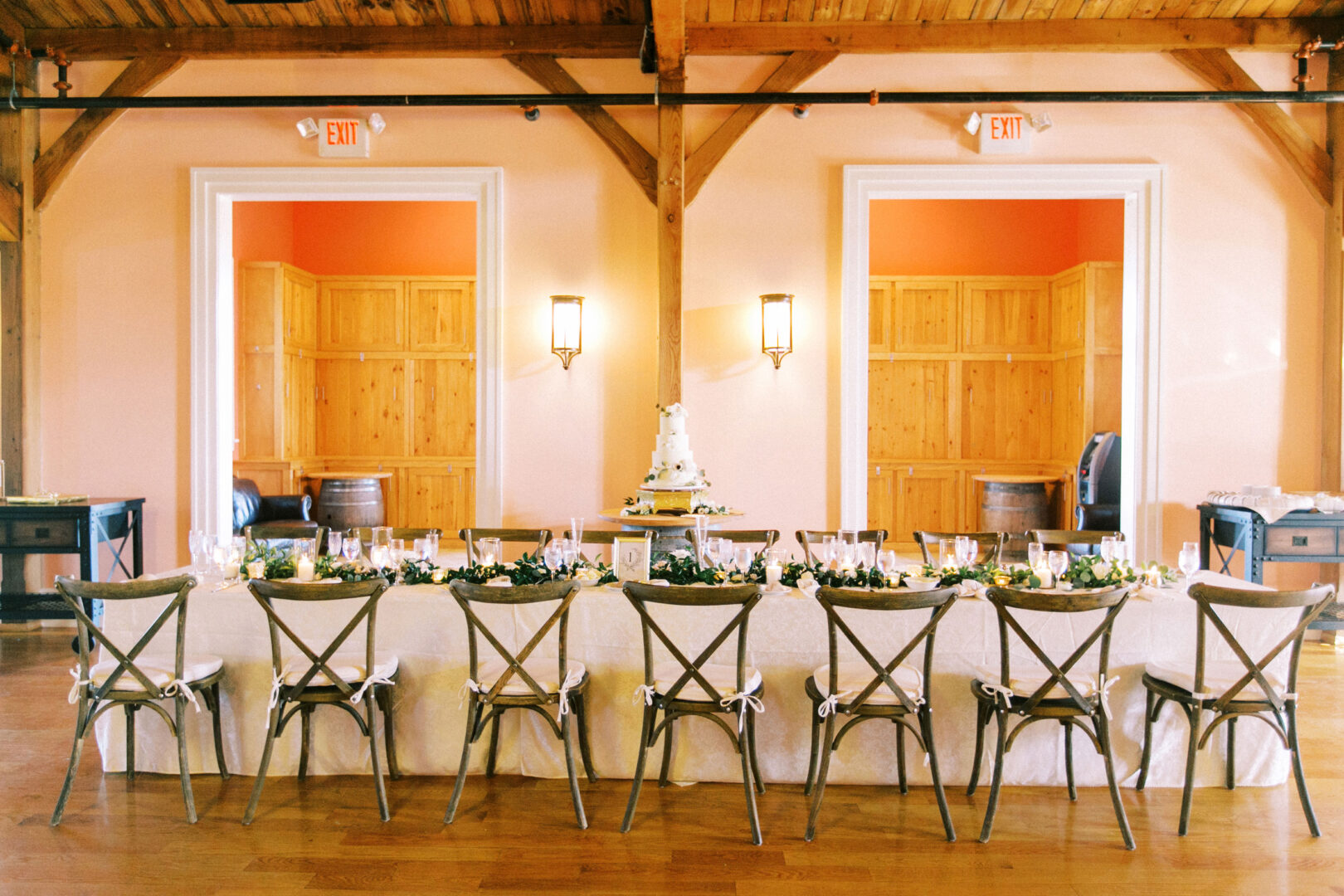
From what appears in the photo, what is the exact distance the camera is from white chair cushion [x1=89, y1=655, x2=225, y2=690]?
10.8 feet

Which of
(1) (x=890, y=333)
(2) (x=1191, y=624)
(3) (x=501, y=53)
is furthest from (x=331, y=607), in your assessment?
(1) (x=890, y=333)

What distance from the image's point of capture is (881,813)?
10.8 ft

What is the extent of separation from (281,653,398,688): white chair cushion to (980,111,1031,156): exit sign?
508cm

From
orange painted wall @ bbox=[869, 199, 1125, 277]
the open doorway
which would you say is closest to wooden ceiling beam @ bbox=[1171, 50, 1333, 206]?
the open doorway

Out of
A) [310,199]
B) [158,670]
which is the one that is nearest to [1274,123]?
[310,199]

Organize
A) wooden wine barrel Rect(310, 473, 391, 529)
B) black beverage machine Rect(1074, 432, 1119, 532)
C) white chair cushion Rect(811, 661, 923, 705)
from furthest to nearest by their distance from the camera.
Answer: wooden wine barrel Rect(310, 473, 391, 529)
black beverage machine Rect(1074, 432, 1119, 532)
white chair cushion Rect(811, 661, 923, 705)

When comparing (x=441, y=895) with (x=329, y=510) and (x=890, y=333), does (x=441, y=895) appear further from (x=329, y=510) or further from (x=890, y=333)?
(x=890, y=333)

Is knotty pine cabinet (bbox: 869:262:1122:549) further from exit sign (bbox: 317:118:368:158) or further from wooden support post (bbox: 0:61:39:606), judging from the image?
wooden support post (bbox: 0:61:39:606)

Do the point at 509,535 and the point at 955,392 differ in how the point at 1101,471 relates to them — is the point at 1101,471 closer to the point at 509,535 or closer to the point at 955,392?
the point at 955,392

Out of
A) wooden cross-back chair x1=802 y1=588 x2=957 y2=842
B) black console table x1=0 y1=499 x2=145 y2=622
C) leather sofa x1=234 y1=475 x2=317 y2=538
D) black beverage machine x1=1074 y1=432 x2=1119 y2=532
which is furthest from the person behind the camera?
black beverage machine x1=1074 y1=432 x2=1119 y2=532

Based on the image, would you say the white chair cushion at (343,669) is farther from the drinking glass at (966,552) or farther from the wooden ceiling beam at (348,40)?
the wooden ceiling beam at (348,40)

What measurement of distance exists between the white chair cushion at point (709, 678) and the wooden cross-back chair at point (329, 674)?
1051mm

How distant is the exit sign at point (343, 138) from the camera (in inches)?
243

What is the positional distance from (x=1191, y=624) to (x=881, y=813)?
57.5 inches
